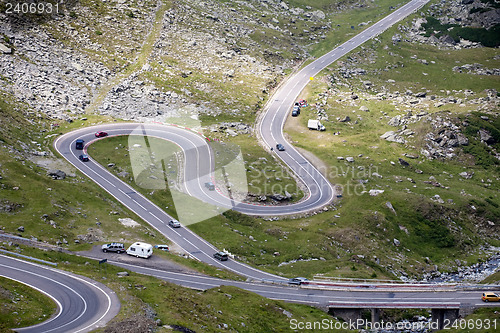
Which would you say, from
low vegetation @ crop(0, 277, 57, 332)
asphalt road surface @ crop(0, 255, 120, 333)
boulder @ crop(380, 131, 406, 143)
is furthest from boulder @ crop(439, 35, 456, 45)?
low vegetation @ crop(0, 277, 57, 332)

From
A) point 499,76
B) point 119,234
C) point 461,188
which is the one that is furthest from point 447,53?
point 119,234

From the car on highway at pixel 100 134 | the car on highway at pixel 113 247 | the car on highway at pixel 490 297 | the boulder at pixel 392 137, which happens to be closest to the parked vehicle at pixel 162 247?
the car on highway at pixel 113 247

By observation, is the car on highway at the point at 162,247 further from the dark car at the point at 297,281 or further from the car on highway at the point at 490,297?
the car on highway at the point at 490,297

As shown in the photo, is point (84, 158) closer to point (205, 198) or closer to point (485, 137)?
point (205, 198)

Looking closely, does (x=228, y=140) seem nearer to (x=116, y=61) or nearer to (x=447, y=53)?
(x=116, y=61)

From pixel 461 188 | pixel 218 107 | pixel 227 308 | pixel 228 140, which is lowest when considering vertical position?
pixel 227 308

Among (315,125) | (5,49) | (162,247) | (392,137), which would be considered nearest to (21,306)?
(162,247)
